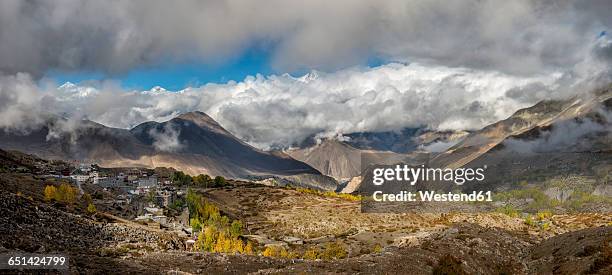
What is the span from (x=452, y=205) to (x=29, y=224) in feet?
521

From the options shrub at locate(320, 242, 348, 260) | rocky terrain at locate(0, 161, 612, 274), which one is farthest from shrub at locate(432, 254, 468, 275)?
shrub at locate(320, 242, 348, 260)

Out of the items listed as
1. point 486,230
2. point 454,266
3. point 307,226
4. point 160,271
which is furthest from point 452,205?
point 160,271

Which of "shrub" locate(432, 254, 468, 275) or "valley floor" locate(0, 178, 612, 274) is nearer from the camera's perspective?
"shrub" locate(432, 254, 468, 275)

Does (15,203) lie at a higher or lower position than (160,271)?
higher

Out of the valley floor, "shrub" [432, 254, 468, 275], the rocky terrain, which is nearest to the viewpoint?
"shrub" [432, 254, 468, 275]

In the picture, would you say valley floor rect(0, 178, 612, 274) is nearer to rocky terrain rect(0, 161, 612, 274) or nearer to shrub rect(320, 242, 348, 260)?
rocky terrain rect(0, 161, 612, 274)

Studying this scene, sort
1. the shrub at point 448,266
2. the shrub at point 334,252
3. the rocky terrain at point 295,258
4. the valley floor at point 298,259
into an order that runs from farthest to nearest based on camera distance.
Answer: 1. the shrub at point 334,252
2. the rocky terrain at point 295,258
3. the valley floor at point 298,259
4. the shrub at point 448,266

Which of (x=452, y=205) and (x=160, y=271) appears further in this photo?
(x=452, y=205)

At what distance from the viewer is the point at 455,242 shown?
56062 mm

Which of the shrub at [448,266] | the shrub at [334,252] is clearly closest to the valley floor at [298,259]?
the shrub at [448,266]

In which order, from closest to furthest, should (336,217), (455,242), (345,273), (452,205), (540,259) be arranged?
(345,273) → (540,259) → (455,242) → (336,217) → (452,205)

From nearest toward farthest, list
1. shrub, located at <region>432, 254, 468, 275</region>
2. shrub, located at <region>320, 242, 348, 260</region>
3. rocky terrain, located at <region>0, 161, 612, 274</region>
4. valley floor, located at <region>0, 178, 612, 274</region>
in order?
shrub, located at <region>432, 254, 468, 275</region> < valley floor, located at <region>0, 178, 612, 274</region> < rocky terrain, located at <region>0, 161, 612, 274</region> < shrub, located at <region>320, 242, 348, 260</region>

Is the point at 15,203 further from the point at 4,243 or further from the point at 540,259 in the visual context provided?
the point at 540,259

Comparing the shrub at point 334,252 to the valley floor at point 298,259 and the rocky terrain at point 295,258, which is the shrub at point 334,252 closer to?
the rocky terrain at point 295,258
